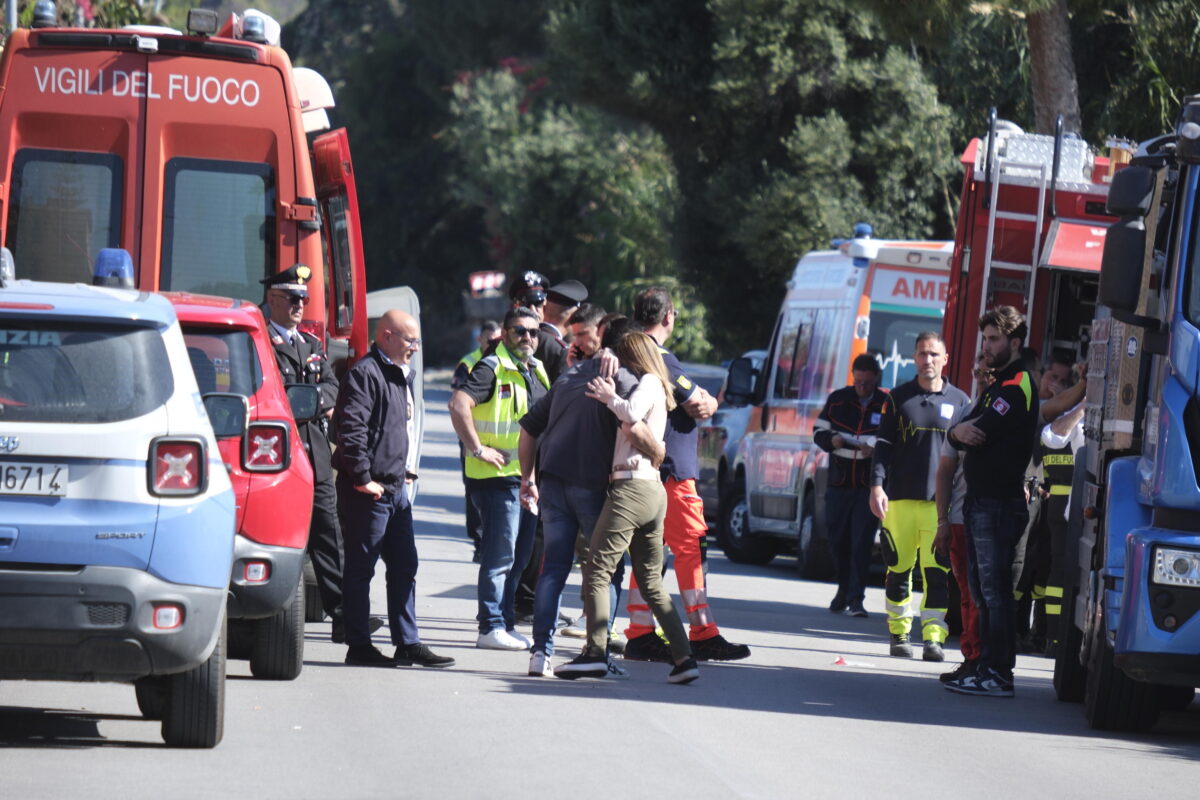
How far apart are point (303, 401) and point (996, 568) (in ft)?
11.8

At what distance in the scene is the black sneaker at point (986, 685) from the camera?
34.6 feet

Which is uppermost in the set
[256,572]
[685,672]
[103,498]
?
[103,498]

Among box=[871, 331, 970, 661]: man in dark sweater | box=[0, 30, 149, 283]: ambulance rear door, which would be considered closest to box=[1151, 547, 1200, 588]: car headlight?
box=[871, 331, 970, 661]: man in dark sweater

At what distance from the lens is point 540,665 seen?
10.2m

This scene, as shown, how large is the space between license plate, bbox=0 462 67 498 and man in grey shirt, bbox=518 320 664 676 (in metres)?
3.42

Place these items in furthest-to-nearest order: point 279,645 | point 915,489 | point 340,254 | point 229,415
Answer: point 340,254, point 915,489, point 279,645, point 229,415

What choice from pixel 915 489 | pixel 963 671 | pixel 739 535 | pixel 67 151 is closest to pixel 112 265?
pixel 67 151

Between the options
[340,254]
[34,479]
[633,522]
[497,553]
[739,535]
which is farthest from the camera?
[739,535]

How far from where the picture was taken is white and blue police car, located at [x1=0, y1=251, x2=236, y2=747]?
709 cm

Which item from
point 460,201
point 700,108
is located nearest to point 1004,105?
point 700,108

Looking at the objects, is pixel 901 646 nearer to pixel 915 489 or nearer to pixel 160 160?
pixel 915 489

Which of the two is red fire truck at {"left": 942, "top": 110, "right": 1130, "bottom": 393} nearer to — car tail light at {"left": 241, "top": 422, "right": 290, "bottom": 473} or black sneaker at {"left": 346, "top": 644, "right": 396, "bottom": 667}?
black sneaker at {"left": 346, "top": 644, "right": 396, "bottom": 667}

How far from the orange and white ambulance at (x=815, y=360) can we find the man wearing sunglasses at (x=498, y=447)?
5023 millimetres

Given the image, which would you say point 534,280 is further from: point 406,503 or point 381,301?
point 381,301
